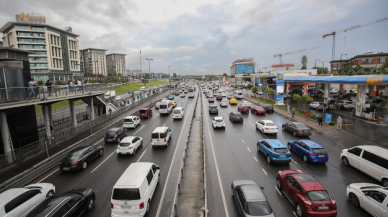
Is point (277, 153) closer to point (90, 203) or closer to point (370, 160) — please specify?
point (370, 160)

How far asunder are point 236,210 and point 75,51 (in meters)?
107

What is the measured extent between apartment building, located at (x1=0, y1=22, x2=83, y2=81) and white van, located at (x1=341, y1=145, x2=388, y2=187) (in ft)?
266

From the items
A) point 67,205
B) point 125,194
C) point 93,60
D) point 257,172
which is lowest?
point 257,172

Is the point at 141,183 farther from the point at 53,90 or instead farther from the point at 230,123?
the point at 230,123

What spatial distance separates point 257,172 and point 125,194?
8113 mm

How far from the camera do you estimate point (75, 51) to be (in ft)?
306

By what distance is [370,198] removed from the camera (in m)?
8.43

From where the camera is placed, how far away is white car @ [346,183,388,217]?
7.86m

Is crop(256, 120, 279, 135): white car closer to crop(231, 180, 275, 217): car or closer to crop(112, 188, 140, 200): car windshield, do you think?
crop(231, 180, 275, 217): car

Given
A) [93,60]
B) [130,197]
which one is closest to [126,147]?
[130,197]

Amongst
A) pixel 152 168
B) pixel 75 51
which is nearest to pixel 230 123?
pixel 152 168

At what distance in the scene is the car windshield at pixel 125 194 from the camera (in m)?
8.13

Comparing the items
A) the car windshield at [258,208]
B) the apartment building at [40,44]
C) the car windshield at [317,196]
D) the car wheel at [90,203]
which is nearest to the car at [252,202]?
A: the car windshield at [258,208]

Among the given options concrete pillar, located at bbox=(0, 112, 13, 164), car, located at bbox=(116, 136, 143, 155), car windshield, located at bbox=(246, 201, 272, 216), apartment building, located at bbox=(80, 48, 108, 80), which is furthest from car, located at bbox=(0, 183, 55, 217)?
apartment building, located at bbox=(80, 48, 108, 80)
